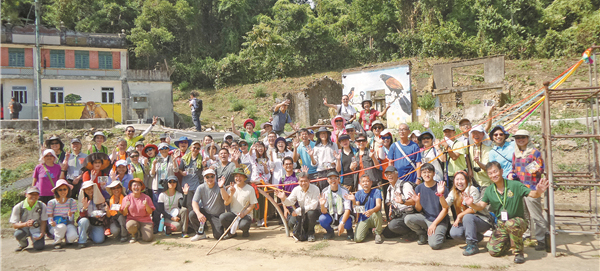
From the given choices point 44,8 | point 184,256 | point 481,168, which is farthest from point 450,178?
point 44,8

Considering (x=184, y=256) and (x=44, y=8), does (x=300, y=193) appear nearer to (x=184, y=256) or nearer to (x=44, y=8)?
(x=184, y=256)

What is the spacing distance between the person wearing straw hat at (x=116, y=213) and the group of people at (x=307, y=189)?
2cm

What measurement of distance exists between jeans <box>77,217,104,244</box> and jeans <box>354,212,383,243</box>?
15.1ft

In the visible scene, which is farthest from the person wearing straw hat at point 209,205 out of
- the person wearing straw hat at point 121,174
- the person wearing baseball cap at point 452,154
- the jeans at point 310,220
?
the person wearing baseball cap at point 452,154

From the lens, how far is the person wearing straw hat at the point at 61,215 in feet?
23.5

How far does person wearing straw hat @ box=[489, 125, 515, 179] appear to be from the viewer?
20.6 feet

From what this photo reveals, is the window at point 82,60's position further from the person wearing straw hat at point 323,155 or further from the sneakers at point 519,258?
the sneakers at point 519,258

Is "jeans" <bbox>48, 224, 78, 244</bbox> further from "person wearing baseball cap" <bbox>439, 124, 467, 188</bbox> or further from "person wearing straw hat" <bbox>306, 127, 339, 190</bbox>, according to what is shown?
"person wearing baseball cap" <bbox>439, 124, 467, 188</bbox>

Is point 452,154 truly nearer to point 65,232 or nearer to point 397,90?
point 65,232

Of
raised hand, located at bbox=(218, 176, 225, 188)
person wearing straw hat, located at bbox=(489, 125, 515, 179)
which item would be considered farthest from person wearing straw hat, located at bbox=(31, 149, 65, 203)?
person wearing straw hat, located at bbox=(489, 125, 515, 179)

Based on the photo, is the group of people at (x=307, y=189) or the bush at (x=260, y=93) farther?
the bush at (x=260, y=93)

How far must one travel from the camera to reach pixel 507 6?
117 feet

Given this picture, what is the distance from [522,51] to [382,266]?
34347mm

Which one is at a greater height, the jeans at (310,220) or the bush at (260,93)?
the bush at (260,93)
